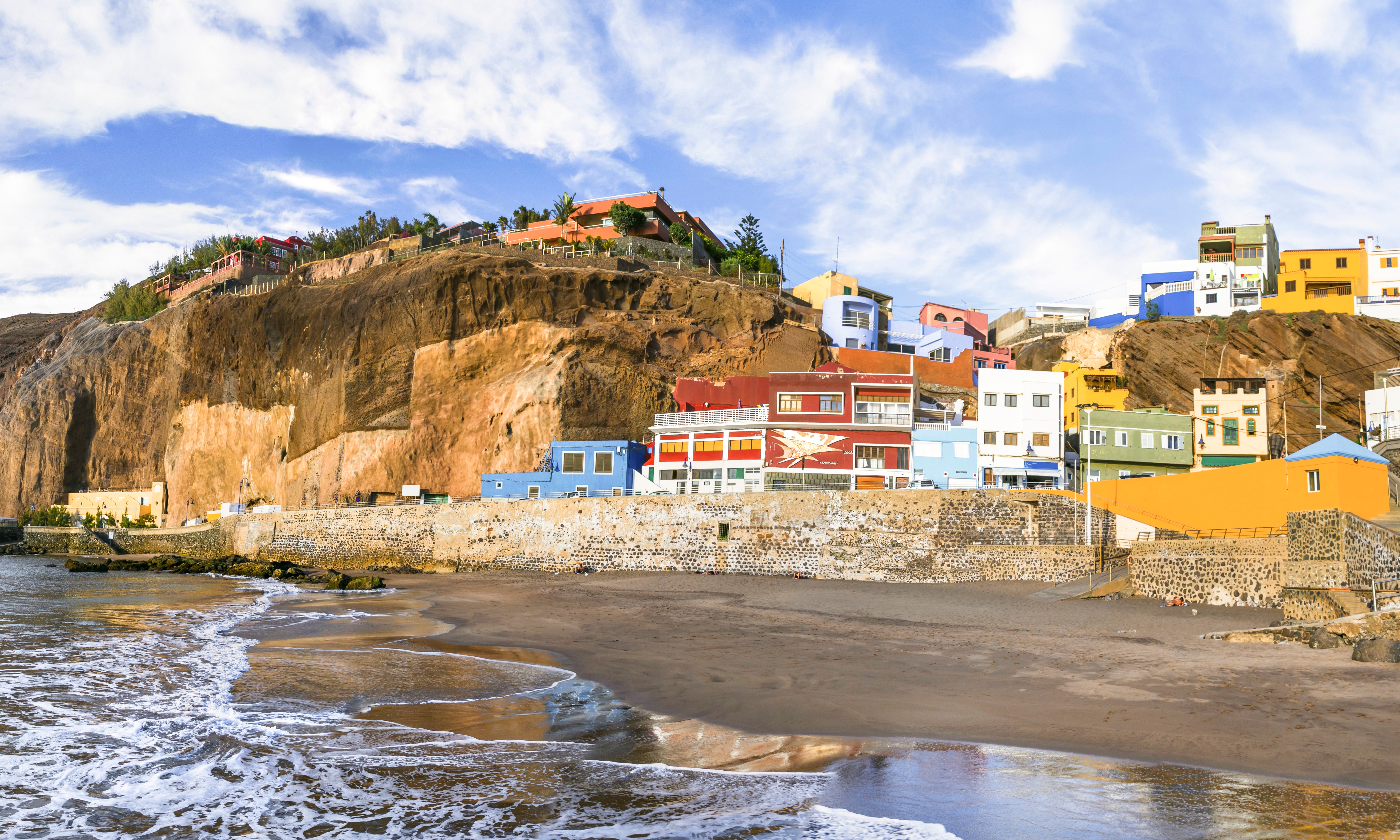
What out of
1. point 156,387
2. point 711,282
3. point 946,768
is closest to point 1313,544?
point 946,768

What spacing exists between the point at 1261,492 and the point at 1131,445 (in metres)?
17.3

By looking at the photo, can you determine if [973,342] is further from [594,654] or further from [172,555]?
[172,555]

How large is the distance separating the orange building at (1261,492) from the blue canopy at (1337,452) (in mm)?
32

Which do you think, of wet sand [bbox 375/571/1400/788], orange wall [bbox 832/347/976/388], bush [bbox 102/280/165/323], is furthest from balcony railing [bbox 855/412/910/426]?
bush [bbox 102/280/165/323]

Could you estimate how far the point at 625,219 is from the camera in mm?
62750

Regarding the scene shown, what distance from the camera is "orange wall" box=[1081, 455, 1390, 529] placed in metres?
22.5

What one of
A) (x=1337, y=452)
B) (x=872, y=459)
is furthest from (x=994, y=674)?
(x=872, y=459)

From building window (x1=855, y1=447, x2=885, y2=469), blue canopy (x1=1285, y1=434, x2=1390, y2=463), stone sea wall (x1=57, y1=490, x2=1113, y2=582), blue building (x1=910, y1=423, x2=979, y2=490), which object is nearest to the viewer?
blue canopy (x1=1285, y1=434, x2=1390, y2=463)

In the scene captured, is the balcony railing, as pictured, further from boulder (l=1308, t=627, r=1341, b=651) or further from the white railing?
boulder (l=1308, t=627, r=1341, b=651)

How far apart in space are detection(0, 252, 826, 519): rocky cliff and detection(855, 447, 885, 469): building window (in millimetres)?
12248

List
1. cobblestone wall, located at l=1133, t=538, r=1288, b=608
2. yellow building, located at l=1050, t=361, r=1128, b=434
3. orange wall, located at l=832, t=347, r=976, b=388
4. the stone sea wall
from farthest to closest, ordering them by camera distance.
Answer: orange wall, located at l=832, t=347, r=976, b=388, yellow building, located at l=1050, t=361, r=1128, b=434, the stone sea wall, cobblestone wall, located at l=1133, t=538, r=1288, b=608

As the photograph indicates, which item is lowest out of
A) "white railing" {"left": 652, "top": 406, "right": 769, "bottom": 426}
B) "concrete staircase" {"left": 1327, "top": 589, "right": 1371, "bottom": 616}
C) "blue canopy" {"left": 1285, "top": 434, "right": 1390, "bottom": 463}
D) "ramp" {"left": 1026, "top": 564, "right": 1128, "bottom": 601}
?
"ramp" {"left": 1026, "top": 564, "right": 1128, "bottom": 601}

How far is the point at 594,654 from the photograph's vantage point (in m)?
16.8

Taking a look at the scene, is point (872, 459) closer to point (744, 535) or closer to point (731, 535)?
point (744, 535)
